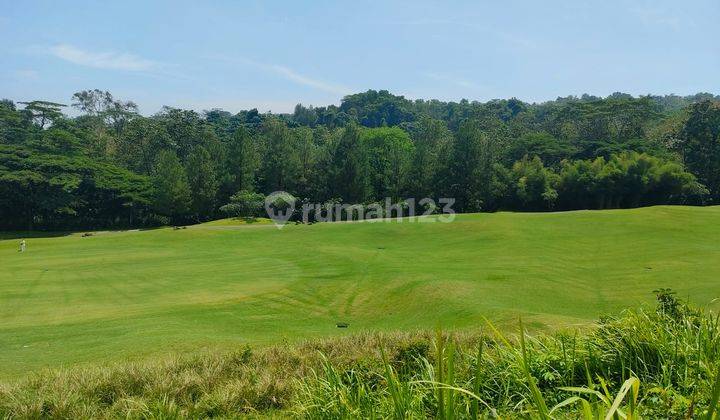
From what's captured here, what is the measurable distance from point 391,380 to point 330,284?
16839mm

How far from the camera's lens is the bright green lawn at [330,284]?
41.6 ft

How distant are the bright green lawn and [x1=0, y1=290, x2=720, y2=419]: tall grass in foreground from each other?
13.6 ft

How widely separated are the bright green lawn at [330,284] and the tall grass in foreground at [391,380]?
13.6ft

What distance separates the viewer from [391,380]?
360 centimetres

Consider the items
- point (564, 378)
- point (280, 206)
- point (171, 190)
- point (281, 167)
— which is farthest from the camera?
point (281, 167)

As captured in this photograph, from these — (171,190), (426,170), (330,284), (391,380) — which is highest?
(426,170)

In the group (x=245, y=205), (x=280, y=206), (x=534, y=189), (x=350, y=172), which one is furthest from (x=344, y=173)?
(x=534, y=189)

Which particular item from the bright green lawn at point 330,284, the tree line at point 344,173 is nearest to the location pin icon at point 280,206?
the tree line at point 344,173

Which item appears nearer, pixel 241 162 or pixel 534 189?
pixel 534 189

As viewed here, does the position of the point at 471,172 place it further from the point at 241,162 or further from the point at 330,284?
the point at 330,284

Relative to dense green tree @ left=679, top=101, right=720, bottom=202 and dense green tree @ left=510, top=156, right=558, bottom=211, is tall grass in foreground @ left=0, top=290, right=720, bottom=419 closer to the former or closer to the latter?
dense green tree @ left=510, top=156, right=558, bottom=211

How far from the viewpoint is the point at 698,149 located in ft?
204

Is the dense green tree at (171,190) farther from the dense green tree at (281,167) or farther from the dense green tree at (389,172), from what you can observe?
the dense green tree at (389,172)

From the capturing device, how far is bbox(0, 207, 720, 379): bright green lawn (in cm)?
1267
